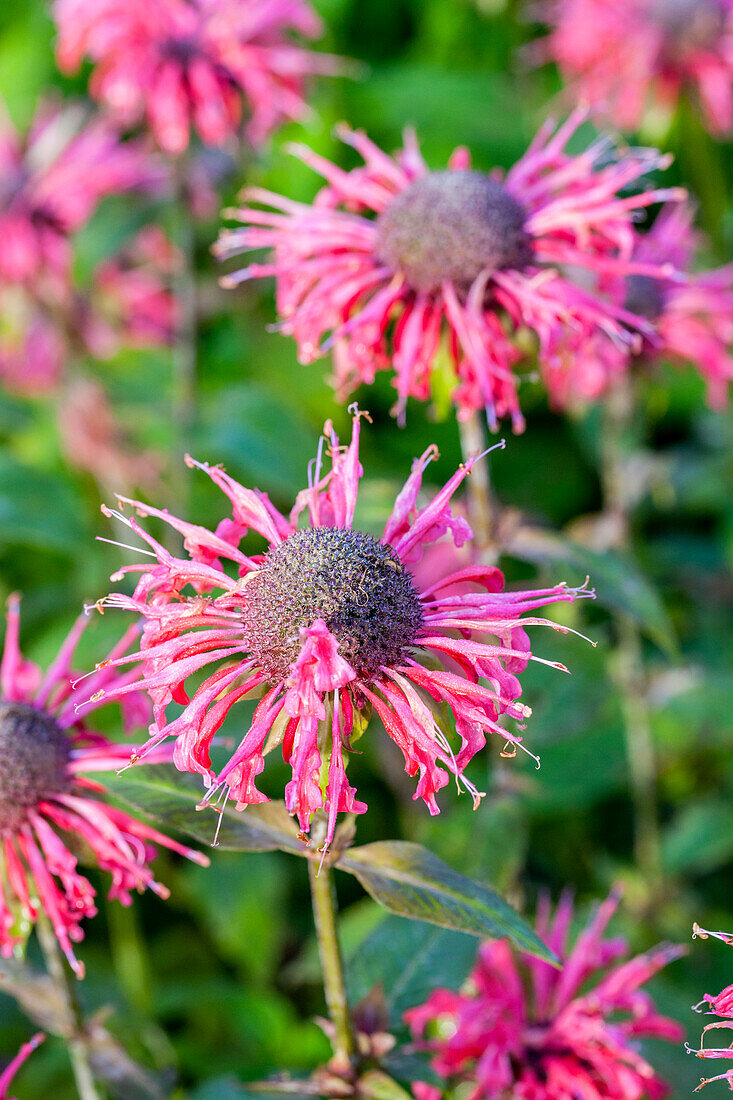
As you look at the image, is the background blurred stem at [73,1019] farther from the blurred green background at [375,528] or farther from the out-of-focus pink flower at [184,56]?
the out-of-focus pink flower at [184,56]

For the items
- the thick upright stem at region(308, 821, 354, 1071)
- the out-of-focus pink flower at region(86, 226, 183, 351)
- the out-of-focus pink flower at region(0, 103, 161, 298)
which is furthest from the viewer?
the out-of-focus pink flower at region(86, 226, 183, 351)

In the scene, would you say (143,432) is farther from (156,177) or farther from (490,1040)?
(490,1040)

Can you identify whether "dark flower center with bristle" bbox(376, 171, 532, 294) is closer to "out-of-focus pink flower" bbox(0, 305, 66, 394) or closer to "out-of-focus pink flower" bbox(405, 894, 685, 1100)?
"out-of-focus pink flower" bbox(405, 894, 685, 1100)

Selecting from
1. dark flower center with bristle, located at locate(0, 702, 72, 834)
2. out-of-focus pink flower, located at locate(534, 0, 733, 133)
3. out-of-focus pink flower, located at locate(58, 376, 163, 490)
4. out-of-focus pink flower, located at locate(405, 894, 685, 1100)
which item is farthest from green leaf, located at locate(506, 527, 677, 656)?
out-of-focus pink flower, located at locate(534, 0, 733, 133)

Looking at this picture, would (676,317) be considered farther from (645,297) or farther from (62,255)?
(62,255)

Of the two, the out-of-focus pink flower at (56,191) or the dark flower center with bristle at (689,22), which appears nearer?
the out-of-focus pink flower at (56,191)

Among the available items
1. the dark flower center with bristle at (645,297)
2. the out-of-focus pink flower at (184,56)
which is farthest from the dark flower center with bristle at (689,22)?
the dark flower center with bristle at (645,297)

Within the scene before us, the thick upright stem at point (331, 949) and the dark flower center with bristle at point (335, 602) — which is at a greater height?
the dark flower center with bristle at point (335, 602)
